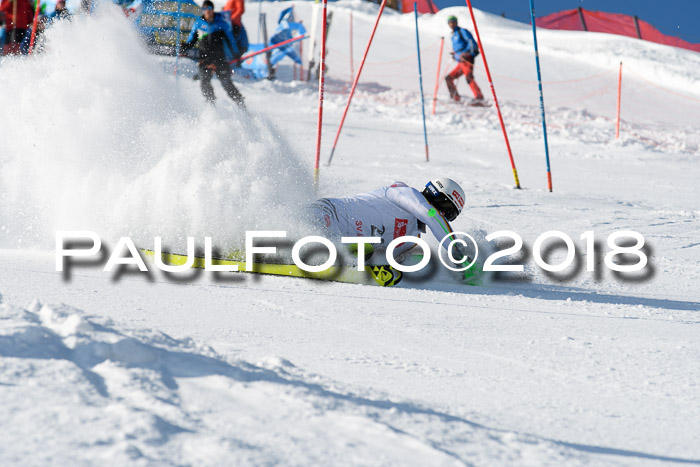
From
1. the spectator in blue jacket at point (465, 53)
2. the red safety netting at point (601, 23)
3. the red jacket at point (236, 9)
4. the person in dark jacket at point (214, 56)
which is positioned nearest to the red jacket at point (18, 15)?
the red jacket at point (236, 9)

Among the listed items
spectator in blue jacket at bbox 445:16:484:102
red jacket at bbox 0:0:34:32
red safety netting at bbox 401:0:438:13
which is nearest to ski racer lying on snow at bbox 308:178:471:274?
spectator in blue jacket at bbox 445:16:484:102

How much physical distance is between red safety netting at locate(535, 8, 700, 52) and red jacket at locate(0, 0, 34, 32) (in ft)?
65.7

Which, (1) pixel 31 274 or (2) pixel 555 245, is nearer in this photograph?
(1) pixel 31 274

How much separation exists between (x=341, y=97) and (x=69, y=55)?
36.4 ft

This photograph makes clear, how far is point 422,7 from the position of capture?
34062 mm

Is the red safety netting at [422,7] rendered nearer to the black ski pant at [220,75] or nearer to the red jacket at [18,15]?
the red jacket at [18,15]

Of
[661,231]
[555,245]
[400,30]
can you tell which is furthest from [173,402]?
[400,30]

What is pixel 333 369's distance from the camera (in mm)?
2885

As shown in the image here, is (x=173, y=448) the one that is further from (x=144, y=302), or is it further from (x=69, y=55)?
(x=69, y=55)

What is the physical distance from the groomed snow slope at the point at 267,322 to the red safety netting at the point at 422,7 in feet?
81.1

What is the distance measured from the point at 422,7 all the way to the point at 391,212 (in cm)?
3035

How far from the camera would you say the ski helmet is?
5352 mm

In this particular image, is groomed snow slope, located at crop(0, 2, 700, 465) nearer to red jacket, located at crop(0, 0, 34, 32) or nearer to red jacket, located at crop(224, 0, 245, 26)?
red jacket, located at crop(224, 0, 245, 26)

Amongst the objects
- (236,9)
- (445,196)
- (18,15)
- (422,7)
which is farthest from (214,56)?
(422,7)
